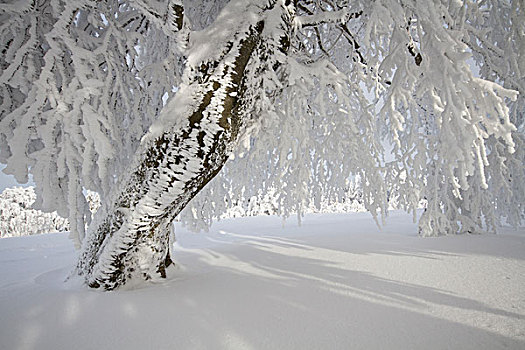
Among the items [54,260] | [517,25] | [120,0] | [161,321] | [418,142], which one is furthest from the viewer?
[54,260]

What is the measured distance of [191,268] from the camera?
2352 mm

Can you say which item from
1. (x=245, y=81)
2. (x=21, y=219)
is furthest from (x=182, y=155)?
(x=21, y=219)

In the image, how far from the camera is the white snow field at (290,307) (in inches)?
42.4

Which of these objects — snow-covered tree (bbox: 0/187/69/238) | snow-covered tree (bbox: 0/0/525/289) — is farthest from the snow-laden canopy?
snow-covered tree (bbox: 0/187/69/238)

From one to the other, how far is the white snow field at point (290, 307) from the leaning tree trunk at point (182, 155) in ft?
1.00

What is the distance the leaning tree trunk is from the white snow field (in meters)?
0.30

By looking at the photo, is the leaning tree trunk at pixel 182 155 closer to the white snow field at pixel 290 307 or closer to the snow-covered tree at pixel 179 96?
the snow-covered tree at pixel 179 96

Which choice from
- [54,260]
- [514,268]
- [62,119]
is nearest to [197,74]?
[62,119]

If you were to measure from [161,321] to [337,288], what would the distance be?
1085 mm

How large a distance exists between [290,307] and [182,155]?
1.10m

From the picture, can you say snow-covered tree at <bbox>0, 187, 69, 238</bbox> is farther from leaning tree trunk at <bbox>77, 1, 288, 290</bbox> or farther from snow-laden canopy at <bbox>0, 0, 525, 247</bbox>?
leaning tree trunk at <bbox>77, 1, 288, 290</bbox>

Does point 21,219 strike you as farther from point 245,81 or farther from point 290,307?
point 290,307

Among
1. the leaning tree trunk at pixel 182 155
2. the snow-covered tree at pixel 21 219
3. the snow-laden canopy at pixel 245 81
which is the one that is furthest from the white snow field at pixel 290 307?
the snow-covered tree at pixel 21 219

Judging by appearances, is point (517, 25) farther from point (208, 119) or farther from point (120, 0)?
point (120, 0)
